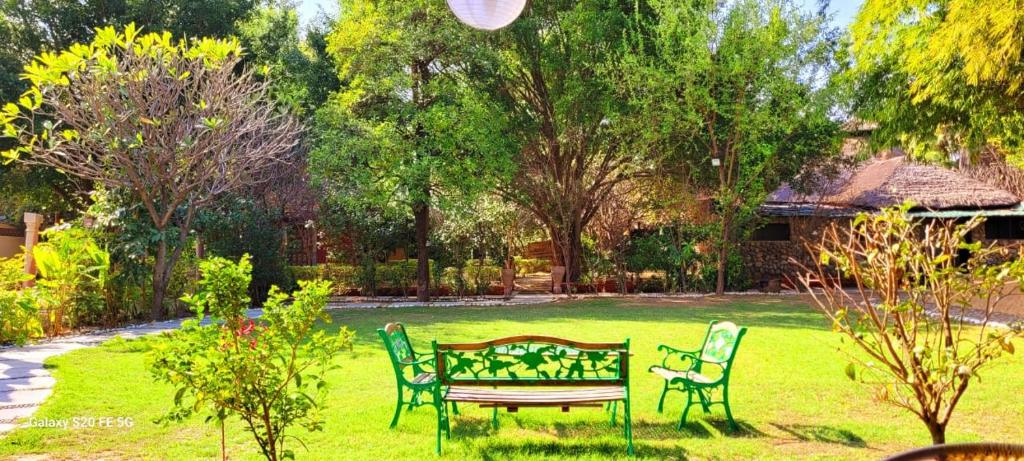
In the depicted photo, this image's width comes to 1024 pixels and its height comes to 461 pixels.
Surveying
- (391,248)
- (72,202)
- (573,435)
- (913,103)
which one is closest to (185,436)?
(573,435)

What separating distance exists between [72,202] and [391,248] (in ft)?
36.4

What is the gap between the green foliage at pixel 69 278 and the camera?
392 inches

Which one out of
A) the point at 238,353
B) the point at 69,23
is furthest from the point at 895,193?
the point at 69,23

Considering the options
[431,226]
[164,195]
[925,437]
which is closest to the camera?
[925,437]

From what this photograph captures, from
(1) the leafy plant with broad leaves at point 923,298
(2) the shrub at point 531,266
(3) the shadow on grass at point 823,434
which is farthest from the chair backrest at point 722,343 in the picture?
(2) the shrub at point 531,266

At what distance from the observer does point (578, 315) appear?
548 inches

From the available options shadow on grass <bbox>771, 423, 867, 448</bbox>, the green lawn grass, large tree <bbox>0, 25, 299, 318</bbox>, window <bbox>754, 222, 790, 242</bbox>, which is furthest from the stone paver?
window <bbox>754, 222, 790, 242</bbox>

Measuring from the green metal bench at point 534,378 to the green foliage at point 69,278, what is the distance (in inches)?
298

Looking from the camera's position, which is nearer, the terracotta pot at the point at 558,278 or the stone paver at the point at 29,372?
the stone paver at the point at 29,372

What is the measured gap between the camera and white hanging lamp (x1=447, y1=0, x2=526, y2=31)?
5.75 metres

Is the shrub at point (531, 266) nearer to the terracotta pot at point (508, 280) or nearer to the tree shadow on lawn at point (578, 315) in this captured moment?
the terracotta pot at point (508, 280)

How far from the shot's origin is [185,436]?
5.11 m

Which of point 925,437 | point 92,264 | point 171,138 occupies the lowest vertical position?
point 925,437

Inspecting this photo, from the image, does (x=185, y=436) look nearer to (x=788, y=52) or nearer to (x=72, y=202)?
(x=788, y=52)
